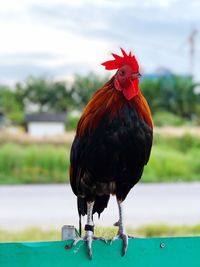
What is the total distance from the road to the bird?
13.2 ft

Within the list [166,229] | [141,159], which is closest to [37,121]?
[166,229]

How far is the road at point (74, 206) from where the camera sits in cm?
829

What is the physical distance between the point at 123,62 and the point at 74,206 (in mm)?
7265

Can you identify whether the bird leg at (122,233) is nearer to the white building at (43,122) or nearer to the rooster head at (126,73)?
the rooster head at (126,73)

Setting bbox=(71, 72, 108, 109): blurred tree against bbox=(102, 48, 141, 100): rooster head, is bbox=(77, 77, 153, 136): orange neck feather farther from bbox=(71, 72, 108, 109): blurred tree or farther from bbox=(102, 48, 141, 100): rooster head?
bbox=(71, 72, 108, 109): blurred tree

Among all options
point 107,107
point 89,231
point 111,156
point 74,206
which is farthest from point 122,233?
point 74,206

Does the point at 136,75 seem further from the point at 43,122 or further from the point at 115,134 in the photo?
the point at 43,122

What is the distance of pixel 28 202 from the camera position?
10750mm

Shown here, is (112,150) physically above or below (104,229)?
above

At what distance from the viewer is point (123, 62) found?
258 centimetres

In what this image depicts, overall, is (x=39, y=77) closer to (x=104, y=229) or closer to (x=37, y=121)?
(x=37, y=121)

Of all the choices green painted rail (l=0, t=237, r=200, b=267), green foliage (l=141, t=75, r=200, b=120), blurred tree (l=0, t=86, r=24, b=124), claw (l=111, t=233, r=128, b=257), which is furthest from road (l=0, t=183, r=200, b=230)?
blurred tree (l=0, t=86, r=24, b=124)

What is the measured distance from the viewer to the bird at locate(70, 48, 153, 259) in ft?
8.32

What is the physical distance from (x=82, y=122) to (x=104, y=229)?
0.37 meters
